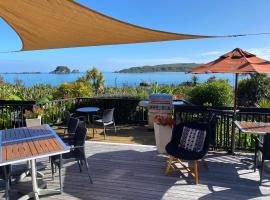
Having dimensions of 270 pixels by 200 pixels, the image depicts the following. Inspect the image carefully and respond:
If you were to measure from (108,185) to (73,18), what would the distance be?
239 centimetres

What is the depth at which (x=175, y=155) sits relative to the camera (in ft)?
14.0

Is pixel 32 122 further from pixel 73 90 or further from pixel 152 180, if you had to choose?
pixel 73 90

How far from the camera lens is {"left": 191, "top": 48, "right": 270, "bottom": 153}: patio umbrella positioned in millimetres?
4334

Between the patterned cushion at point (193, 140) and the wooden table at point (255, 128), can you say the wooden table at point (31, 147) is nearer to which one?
the patterned cushion at point (193, 140)

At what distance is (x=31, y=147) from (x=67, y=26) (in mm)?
1698

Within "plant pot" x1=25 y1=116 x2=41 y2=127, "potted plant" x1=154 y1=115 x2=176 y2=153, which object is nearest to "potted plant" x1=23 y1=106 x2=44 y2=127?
"plant pot" x1=25 y1=116 x2=41 y2=127

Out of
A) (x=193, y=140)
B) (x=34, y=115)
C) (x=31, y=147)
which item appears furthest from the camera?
(x=34, y=115)

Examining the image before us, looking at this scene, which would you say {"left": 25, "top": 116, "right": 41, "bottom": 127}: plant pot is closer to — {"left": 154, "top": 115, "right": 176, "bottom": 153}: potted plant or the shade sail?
{"left": 154, "top": 115, "right": 176, "bottom": 153}: potted plant

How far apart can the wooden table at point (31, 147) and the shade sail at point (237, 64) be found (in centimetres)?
269

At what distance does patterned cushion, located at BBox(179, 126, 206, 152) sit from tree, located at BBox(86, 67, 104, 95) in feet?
33.5

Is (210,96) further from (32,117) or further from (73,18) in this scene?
(73,18)

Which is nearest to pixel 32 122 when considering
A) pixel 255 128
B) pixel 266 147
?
pixel 255 128

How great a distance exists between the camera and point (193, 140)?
461cm

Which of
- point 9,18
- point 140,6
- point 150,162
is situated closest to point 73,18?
point 9,18
